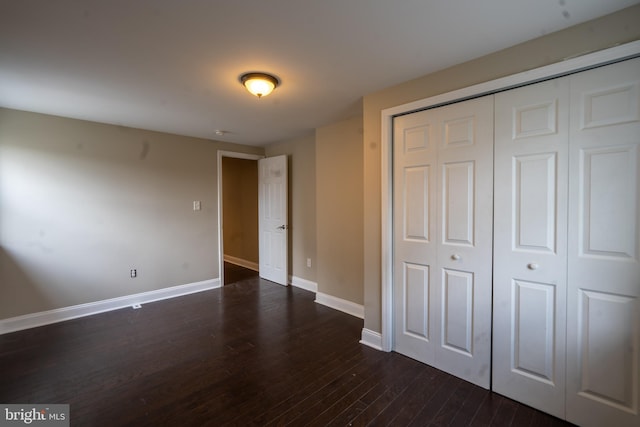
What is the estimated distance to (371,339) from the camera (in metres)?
2.66

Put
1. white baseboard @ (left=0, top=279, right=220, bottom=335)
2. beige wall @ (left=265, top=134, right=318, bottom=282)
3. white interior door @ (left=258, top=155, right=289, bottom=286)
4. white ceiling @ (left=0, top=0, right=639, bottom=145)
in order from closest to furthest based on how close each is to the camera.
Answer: white ceiling @ (left=0, top=0, right=639, bottom=145)
white baseboard @ (left=0, top=279, right=220, bottom=335)
beige wall @ (left=265, top=134, right=318, bottom=282)
white interior door @ (left=258, top=155, right=289, bottom=286)

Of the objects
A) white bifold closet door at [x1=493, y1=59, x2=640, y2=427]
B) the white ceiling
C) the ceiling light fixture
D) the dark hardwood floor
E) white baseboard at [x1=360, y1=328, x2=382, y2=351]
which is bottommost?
the dark hardwood floor

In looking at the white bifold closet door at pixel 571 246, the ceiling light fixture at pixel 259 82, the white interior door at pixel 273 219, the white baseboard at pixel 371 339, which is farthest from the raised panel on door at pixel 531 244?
the white interior door at pixel 273 219

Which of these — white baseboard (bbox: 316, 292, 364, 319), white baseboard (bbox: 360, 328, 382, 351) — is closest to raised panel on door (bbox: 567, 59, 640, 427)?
white baseboard (bbox: 360, 328, 382, 351)

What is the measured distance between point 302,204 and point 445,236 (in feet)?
8.36

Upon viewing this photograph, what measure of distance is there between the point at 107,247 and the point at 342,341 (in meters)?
3.18

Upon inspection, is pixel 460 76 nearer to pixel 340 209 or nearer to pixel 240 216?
pixel 340 209

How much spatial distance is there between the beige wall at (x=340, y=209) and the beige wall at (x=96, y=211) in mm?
1894

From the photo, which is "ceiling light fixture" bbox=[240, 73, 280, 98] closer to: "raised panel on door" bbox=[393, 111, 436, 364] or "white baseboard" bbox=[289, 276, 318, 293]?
"raised panel on door" bbox=[393, 111, 436, 364]

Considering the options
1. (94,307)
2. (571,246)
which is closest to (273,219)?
(94,307)

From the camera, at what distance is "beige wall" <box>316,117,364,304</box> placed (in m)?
3.38

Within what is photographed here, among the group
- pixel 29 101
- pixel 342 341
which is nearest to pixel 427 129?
pixel 342 341

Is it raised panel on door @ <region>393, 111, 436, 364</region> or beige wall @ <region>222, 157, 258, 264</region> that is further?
beige wall @ <region>222, 157, 258, 264</region>

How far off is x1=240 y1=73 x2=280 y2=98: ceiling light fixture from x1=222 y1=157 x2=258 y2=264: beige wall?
3.52 meters
